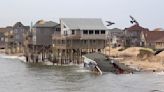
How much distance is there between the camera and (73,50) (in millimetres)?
80500

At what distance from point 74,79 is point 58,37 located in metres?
27.0

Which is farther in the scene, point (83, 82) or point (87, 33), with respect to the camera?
point (87, 33)

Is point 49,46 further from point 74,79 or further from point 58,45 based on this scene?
point 74,79

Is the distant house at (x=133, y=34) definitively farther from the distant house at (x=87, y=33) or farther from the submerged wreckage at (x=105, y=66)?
the submerged wreckage at (x=105, y=66)

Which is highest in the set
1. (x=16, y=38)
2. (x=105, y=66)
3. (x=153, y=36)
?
(x=16, y=38)

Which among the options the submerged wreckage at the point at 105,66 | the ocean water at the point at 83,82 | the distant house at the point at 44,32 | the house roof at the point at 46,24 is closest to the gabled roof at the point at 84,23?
the distant house at the point at 44,32

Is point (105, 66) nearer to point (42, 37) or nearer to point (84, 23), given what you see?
point (84, 23)

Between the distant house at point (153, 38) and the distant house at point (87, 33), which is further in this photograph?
the distant house at point (153, 38)

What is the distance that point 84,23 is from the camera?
265 ft

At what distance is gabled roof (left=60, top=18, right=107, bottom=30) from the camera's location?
7885cm

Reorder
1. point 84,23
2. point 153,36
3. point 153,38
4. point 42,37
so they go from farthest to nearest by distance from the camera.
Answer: point 153,36 < point 153,38 < point 42,37 < point 84,23

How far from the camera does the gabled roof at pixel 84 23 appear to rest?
78.8 meters

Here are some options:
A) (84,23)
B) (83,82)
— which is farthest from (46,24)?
(83,82)

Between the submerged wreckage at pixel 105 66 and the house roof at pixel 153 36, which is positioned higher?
the house roof at pixel 153 36
